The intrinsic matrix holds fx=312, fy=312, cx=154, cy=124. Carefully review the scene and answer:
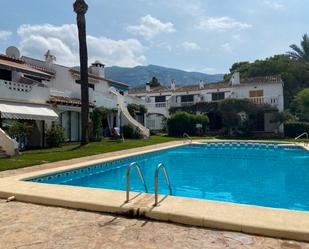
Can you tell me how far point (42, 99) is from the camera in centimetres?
2891

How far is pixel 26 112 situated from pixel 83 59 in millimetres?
7845

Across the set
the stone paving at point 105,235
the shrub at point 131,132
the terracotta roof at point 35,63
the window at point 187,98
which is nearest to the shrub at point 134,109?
the shrub at point 131,132

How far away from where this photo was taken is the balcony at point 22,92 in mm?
24695

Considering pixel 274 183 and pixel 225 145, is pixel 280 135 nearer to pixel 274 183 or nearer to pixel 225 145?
pixel 225 145

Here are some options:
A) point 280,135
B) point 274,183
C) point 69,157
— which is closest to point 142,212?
point 274,183

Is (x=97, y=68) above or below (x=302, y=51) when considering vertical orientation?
below

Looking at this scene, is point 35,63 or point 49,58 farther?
point 49,58

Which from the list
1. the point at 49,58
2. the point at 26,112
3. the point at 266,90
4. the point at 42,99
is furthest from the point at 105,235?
the point at 266,90

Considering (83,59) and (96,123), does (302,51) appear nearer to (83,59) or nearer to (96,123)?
(96,123)

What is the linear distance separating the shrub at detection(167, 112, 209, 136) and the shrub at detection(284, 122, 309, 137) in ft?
40.3

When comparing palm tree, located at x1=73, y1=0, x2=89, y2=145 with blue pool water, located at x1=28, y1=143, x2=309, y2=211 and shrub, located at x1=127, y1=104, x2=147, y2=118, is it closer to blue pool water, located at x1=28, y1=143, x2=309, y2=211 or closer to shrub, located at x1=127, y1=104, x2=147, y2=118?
blue pool water, located at x1=28, y1=143, x2=309, y2=211

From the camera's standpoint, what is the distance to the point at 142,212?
8.05 metres

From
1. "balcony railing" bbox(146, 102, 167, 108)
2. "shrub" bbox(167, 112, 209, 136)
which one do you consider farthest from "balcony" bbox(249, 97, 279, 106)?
"balcony railing" bbox(146, 102, 167, 108)

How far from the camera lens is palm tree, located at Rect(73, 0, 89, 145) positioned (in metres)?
29.3
